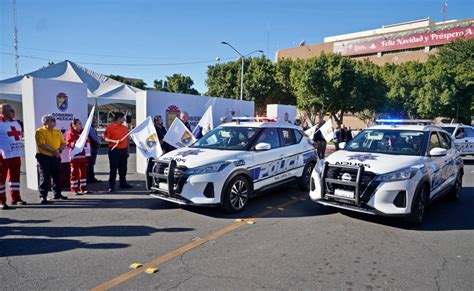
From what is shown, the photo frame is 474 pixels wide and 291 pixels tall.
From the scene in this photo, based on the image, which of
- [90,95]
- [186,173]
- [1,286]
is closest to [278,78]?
[90,95]

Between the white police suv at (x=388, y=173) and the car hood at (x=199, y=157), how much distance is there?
1.65m

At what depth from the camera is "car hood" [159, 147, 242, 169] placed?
19.8ft

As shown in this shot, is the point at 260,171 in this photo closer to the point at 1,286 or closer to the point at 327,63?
the point at 1,286

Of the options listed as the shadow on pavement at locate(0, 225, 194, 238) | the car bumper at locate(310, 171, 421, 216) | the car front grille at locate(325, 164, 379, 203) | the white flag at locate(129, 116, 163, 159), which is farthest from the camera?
the white flag at locate(129, 116, 163, 159)

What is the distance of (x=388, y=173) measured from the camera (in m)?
5.31

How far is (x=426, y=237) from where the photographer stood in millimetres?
5168

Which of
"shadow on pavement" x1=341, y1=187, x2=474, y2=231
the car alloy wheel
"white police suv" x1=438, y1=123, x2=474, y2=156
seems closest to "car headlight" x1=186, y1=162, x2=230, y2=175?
the car alloy wheel

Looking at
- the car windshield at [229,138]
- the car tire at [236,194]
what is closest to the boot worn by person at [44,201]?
the car windshield at [229,138]

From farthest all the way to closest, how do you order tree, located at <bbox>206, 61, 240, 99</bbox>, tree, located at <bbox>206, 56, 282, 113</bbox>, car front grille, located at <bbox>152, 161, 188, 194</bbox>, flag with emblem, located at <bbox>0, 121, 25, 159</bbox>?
tree, located at <bbox>206, 61, 240, 99</bbox>, tree, located at <bbox>206, 56, 282, 113</bbox>, flag with emblem, located at <bbox>0, 121, 25, 159</bbox>, car front grille, located at <bbox>152, 161, 188, 194</bbox>

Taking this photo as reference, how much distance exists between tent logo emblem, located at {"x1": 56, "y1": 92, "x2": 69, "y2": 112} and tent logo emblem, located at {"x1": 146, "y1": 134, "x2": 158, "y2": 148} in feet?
7.28

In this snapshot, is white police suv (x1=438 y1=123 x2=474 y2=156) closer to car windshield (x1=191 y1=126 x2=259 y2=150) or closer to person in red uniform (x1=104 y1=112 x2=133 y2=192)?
car windshield (x1=191 y1=126 x2=259 y2=150)

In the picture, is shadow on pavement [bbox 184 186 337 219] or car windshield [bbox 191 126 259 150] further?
car windshield [bbox 191 126 259 150]

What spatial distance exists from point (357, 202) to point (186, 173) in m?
2.85

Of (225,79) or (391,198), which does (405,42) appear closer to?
(225,79)
